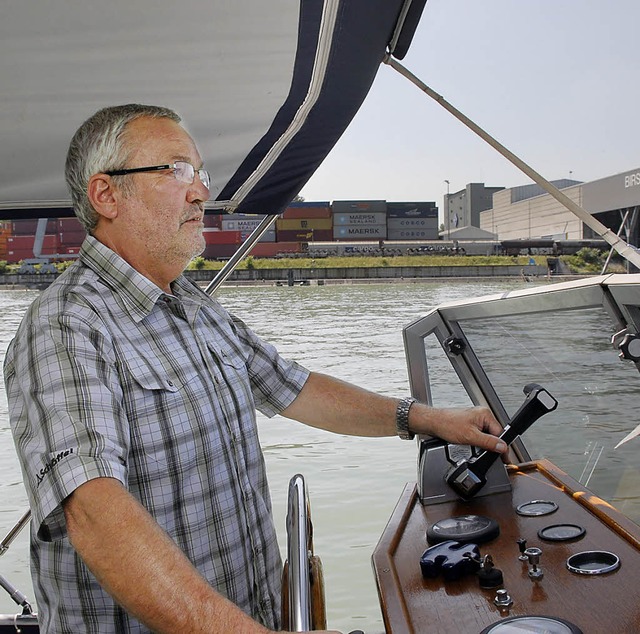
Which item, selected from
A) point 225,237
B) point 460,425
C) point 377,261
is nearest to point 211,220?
point 225,237

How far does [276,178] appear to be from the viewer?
2.58 meters

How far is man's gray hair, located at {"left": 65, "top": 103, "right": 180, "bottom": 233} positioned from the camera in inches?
45.4

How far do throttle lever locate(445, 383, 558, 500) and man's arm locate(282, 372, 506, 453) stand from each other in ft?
0.16

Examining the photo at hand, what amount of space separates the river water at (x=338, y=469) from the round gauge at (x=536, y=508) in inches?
29.9

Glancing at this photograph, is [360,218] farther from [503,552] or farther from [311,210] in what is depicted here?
[503,552]

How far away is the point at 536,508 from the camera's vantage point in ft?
4.36

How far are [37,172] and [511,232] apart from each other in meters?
A: 55.4

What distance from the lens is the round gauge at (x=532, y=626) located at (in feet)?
2.92

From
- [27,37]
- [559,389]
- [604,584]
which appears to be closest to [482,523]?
[604,584]

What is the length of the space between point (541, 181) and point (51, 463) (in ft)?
5.17

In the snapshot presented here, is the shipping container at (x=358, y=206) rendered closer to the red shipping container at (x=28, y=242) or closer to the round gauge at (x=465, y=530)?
the red shipping container at (x=28, y=242)

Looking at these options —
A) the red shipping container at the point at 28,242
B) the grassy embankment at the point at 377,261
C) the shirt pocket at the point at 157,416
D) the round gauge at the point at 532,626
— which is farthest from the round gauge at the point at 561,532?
the red shipping container at the point at 28,242

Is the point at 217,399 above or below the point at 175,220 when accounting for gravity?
below

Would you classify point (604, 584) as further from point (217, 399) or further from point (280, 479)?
point (280, 479)
